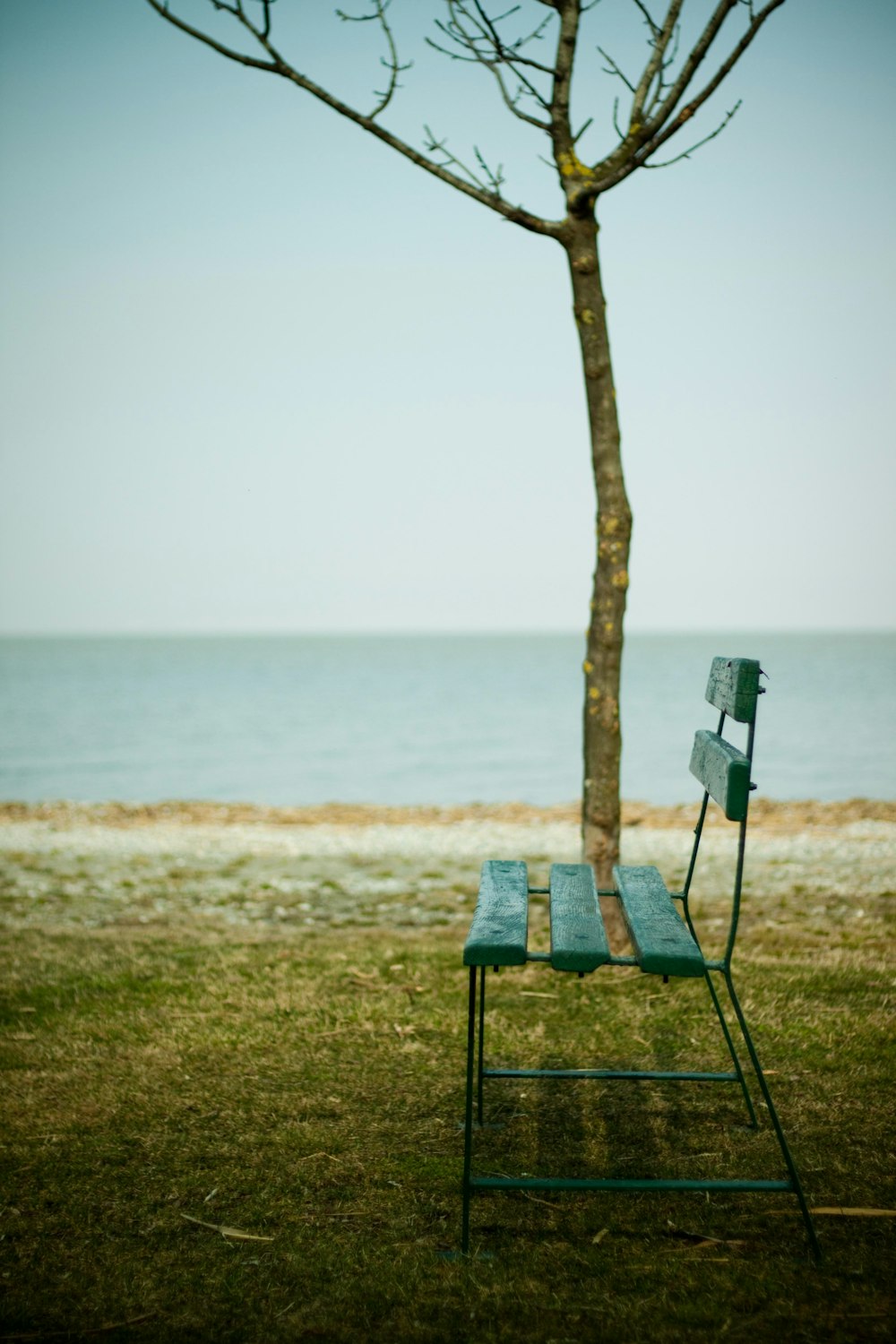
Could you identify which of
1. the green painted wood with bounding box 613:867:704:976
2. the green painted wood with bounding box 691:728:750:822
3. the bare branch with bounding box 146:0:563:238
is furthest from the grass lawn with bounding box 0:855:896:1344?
the bare branch with bounding box 146:0:563:238

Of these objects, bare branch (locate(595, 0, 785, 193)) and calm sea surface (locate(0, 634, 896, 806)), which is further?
calm sea surface (locate(0, 634, 896, 806))

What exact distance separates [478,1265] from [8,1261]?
125 centimetres

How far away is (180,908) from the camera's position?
7.91 metres

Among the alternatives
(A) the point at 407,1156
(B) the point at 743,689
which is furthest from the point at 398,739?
(B) the point at 743,689

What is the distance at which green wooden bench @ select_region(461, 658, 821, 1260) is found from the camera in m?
2.52

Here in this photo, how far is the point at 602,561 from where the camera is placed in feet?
17.4

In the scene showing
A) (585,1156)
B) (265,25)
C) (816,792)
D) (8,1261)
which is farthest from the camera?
(816,792)

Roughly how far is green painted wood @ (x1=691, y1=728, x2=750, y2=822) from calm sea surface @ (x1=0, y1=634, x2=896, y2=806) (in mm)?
14453

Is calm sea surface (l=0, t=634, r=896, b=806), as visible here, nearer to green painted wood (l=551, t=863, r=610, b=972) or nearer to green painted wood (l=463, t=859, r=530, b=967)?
green painted wood (l=551, t=863, r=610, b=972)

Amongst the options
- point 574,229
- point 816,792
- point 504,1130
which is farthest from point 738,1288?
point 816,792

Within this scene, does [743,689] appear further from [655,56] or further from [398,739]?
[398,739]

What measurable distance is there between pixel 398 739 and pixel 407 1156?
2583cm

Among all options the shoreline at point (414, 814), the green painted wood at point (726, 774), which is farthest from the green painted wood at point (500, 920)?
the shoreline at point (414, 814)

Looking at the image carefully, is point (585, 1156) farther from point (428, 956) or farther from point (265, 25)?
point (265, 25)
